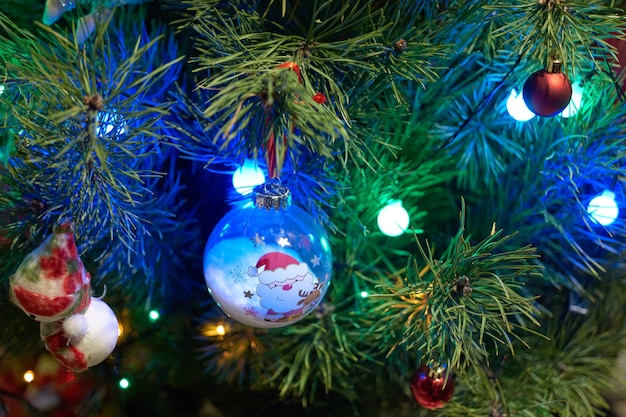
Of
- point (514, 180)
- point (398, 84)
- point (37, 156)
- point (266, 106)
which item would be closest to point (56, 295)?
point (37, 156)

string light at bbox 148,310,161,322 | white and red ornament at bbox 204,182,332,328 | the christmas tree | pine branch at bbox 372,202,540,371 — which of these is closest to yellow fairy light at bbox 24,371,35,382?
the christmas tree

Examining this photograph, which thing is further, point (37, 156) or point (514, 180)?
point (514, 180)

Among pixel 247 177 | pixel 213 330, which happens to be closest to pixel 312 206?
pixel 247 177

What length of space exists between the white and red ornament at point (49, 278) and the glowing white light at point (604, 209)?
0.50 metres

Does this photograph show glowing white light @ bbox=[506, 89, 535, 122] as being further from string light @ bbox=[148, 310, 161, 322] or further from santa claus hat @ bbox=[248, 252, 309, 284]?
string light @ bbox=[148, 310, 161, 322]

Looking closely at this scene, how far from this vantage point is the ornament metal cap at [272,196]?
52 centimetres

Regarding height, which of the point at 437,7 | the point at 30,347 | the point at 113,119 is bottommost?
the point at 30,347

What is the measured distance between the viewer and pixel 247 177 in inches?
23.4

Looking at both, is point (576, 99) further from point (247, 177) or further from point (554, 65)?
point (247, 177)

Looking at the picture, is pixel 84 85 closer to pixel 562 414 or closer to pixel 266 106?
pixel 266 106

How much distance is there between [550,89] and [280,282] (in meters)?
0.28

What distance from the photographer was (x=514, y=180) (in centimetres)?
67

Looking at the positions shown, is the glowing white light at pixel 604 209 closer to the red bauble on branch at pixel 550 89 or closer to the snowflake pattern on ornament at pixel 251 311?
the red bauble on branch at pixel 550 89

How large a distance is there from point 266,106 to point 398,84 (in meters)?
0.22
